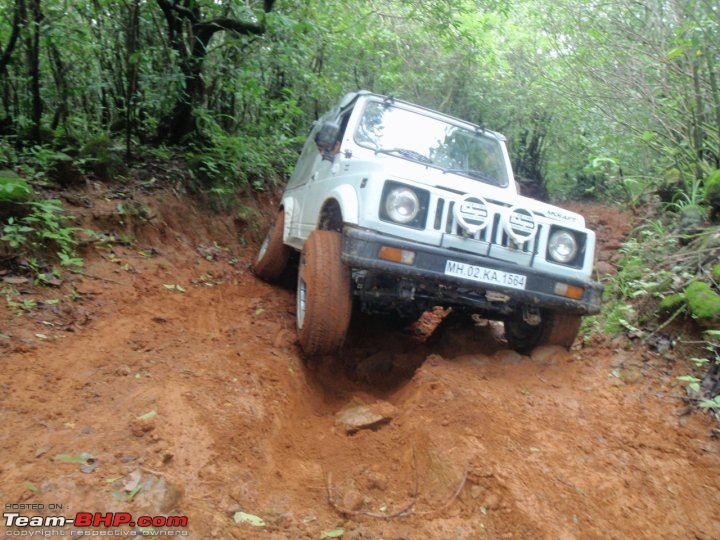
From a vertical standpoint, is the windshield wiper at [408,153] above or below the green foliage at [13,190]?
above

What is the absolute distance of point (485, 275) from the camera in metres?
3.27

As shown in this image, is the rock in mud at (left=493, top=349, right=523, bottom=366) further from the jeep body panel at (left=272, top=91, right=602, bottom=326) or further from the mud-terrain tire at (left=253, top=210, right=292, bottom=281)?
the mud-terrain tire at (left=253, top=210, right=292, bottom=281)

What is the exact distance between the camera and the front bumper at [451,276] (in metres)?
3.09

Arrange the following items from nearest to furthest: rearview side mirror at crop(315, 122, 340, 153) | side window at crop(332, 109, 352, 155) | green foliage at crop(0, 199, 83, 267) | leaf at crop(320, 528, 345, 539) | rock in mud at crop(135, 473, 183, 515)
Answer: rock in mud at crop(135, 473, 183, 515), leaf at crop(320, 528, 345, 539), green foliage at crop(0, 199, 83, 267), rearview side mirror at crop(315, 122, 340, 153), side window at crop(332, 109, 352, 155)

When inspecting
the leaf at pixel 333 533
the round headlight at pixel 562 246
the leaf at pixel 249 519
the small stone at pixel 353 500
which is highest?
the round headlight at pixel 562 246

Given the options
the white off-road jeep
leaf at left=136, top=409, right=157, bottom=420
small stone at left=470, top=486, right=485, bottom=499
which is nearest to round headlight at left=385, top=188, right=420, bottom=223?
the white off-road jeep

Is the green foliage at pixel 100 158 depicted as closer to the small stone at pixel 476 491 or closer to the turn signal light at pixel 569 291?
the turn signal light at pixel 569 291

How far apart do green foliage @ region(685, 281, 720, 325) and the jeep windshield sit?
62.7 inches

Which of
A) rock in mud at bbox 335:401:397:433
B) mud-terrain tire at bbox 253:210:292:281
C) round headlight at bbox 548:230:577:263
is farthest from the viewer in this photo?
mud-terrain tire at bbox 253:210:292:281

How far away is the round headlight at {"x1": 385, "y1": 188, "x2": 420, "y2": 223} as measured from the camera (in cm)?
323

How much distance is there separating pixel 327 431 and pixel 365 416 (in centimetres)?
23

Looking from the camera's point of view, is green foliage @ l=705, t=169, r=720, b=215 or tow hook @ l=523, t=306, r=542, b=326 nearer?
tow hook @ l=523, t=306, r=542, b=326

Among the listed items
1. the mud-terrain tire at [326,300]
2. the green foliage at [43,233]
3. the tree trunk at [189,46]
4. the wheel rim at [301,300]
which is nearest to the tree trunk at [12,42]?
the tree trunk at [189,46]

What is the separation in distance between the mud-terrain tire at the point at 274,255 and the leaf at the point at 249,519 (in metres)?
3.28
